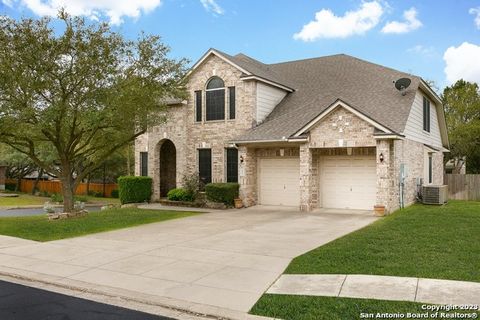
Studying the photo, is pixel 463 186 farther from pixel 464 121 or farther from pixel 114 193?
pixel 114 193

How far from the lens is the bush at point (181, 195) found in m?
21.9

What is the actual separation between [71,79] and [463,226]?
13.6m

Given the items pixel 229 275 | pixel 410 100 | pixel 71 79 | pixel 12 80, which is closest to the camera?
pixel 229 275

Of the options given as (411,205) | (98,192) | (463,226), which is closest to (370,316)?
(463,226)

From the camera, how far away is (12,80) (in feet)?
47.2

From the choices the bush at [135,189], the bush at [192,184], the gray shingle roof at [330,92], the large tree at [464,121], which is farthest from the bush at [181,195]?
the large tree at [464,121]

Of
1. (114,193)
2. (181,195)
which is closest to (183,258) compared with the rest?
(181,195)

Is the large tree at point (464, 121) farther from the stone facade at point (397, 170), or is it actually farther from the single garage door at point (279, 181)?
the single garage door at point (279, 181)

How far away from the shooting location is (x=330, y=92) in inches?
856

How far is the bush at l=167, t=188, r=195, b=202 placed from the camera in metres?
21.9

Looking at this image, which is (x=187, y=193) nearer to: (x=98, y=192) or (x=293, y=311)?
(x=293, y=311)

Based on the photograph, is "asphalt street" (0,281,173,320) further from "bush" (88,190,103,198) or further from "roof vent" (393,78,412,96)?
"bush" (88,190,103,198)

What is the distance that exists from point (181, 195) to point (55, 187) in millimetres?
27451

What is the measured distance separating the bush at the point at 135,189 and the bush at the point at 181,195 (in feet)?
6.68
